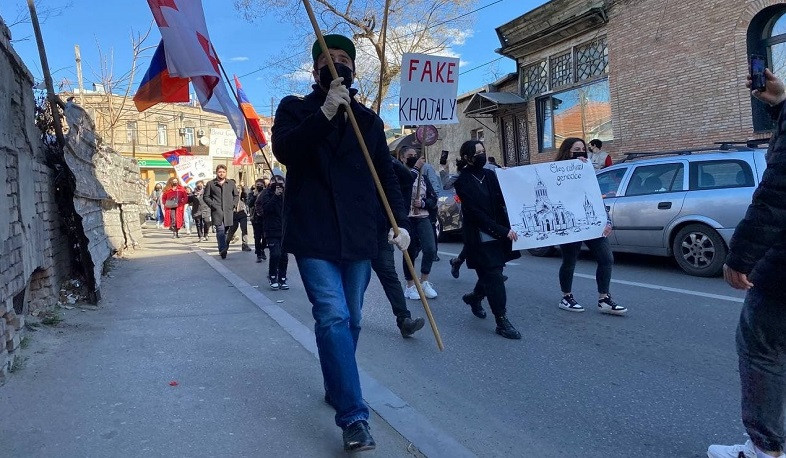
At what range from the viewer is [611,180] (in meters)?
9.31

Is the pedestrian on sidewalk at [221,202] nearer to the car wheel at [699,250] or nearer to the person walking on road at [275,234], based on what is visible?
the person walking on road at [275,234]

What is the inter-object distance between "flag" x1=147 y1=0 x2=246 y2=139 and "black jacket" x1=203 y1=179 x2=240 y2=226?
251 inches

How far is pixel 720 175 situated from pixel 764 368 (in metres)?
6.14

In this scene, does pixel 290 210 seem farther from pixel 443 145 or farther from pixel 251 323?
pixel 443 145

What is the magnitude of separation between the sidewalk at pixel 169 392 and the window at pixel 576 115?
14010mm

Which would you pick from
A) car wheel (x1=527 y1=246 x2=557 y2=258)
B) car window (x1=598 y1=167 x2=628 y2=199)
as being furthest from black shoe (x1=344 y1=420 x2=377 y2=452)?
car wheel (x1=527 y1=246 x2=557 y2=258)

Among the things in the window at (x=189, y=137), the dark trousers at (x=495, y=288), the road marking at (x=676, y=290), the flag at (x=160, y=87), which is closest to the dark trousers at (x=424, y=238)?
the dark trousers at (x=495, y=288)

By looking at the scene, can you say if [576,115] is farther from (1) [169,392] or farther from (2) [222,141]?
(2) [222,141]

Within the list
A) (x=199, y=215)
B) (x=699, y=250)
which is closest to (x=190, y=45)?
(x=699, y=250)

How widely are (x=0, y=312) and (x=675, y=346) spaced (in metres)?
5.03

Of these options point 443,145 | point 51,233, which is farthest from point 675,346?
point 443,145

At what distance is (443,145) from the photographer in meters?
28.1

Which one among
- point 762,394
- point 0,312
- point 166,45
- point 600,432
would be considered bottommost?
point 600,432

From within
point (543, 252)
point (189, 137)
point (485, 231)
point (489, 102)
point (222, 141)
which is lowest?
point (543, 252)
